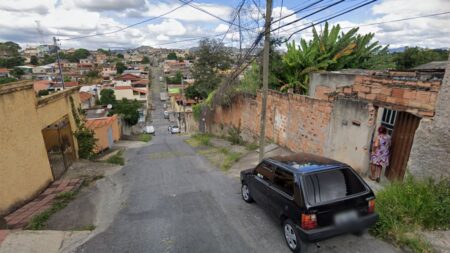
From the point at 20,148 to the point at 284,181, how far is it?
6.88m

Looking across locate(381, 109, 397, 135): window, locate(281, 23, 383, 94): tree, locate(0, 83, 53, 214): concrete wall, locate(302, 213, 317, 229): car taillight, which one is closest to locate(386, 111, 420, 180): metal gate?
locate(381, 109, 397, 135): window

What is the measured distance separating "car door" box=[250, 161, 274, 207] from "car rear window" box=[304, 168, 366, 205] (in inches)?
44.3

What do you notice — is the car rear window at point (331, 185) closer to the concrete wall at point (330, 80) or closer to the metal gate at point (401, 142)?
the metal gate at point (401, 142)

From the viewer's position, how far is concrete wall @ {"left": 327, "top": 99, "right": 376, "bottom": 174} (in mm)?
6855

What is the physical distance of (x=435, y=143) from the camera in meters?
5.36

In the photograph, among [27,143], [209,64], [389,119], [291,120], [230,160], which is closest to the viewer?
[389,119]

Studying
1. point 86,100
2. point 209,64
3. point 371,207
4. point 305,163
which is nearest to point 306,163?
point 305,163

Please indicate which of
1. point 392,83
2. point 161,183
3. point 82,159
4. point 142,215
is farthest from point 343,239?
point 82,159

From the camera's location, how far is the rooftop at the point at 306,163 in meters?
4.52

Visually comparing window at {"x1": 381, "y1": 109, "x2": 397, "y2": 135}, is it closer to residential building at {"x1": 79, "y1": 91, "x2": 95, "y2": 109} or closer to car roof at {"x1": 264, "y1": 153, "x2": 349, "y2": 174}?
car roof at {"x1": 264, "y1": 153, "x2": 349, "y2": 174}

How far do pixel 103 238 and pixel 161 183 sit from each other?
355cm

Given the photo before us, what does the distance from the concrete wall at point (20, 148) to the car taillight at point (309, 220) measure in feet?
22.5

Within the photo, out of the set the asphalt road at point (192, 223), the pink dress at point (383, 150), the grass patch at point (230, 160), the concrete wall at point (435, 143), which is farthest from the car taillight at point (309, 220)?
the grass patch at point (230, 160)

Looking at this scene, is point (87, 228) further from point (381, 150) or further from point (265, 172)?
point (381, 150)
